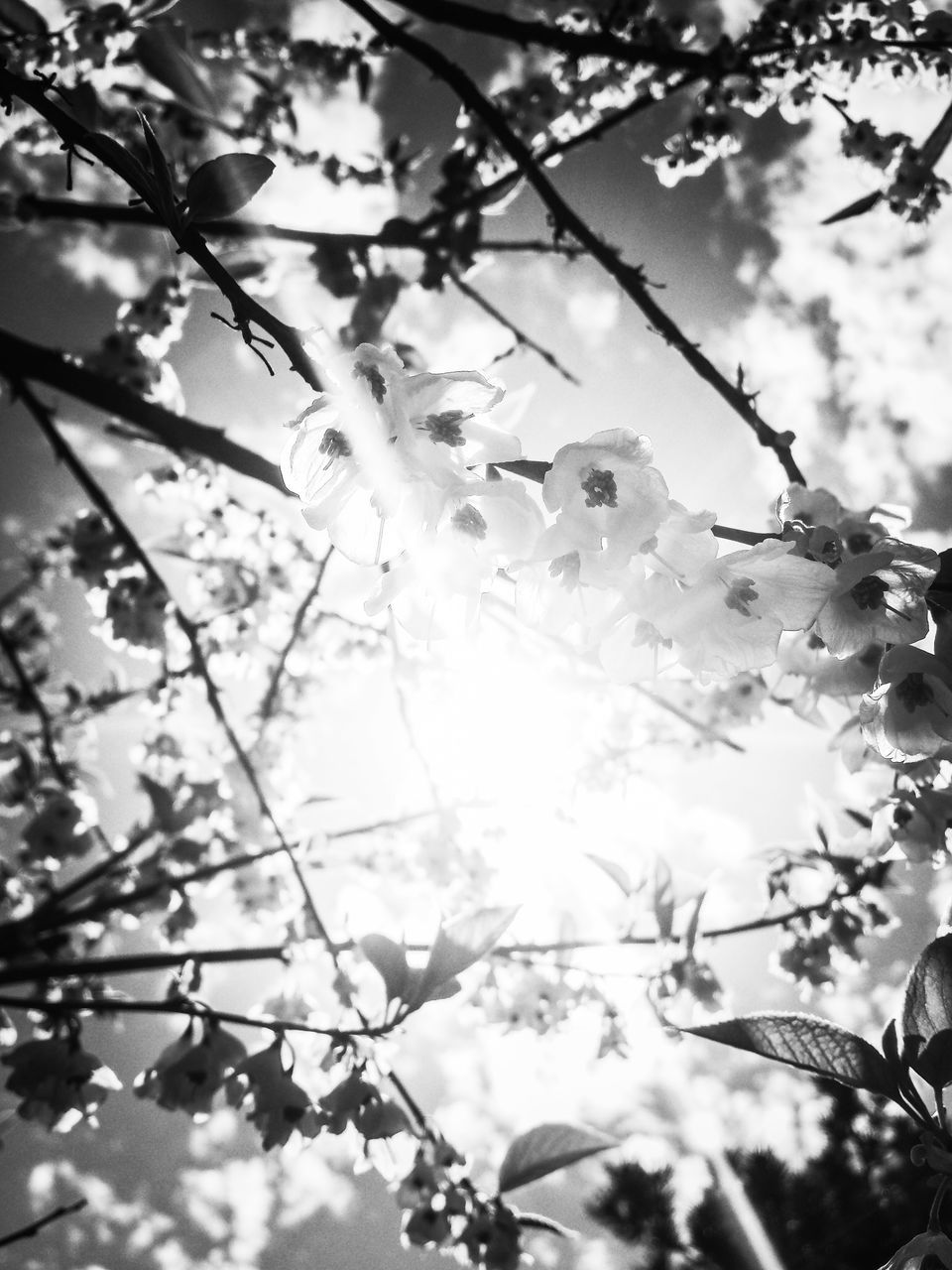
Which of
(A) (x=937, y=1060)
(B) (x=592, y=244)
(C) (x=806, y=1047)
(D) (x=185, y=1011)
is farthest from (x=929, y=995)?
(B) (x=592, y=244)

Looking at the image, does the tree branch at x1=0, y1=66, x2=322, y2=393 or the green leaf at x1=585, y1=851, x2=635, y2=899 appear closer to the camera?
the tree branch at x1=0, y1=66, x2=322, y2=393

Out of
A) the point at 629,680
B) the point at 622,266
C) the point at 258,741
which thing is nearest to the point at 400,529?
the point at 629,680

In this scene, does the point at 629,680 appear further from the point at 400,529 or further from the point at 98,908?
the point at 98,908

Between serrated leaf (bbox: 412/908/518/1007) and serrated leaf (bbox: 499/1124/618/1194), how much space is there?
2.48 feet

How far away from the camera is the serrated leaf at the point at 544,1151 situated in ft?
5.65

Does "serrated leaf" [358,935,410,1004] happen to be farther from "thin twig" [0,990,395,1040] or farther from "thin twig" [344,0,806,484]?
"thin twig" [344,0,806,484]

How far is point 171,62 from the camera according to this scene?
221cm

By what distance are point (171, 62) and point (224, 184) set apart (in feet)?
6.50

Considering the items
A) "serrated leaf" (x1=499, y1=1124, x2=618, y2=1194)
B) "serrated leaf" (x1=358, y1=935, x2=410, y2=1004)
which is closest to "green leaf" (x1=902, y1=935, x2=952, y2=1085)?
"serrated leaf" (x1=358, y1=935, x2=410, y2=1004)

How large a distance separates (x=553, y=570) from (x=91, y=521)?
2992 mm

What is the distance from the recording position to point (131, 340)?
9.97ft

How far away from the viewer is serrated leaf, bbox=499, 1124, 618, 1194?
1.72m

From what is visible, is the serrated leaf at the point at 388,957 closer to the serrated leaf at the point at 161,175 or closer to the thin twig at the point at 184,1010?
the thin twig at the point at 184,1010

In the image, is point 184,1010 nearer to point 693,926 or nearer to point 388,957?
point 388,957
